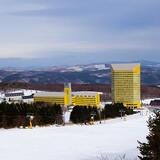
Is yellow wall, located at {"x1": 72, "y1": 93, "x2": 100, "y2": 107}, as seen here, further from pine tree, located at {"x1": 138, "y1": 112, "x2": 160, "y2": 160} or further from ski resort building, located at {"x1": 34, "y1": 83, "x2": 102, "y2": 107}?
pine tree, located at {"x1": 138, "y1": 112, "x2": 160, "y2": 160}

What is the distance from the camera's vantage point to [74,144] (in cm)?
2388

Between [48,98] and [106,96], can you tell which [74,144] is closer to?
[48,98]

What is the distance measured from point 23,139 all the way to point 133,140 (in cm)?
640

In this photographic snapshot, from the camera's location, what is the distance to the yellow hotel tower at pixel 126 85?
128500mm

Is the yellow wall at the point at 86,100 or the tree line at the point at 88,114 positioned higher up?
the yellow wall at the point at 86,100

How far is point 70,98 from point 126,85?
833 inches

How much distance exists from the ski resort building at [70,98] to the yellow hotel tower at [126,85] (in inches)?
382

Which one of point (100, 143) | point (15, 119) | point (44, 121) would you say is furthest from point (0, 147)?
point (44, 121)

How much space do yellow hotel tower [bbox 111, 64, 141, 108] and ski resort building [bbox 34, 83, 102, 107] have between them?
31.8 ft

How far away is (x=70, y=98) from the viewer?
121750 millimetres

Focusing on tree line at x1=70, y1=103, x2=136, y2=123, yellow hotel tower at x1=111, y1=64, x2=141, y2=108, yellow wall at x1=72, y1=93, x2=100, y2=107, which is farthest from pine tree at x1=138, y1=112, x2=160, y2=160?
yellow hotel tower at x1=111, y1=64, x2=141, y2=108

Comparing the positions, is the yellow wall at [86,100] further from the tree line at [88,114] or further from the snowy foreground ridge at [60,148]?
the snowy foreground ridge at [60,148]

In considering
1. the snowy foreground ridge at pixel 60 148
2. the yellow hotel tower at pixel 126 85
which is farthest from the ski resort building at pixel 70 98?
the snowy foreground ridge at pixel 60 148

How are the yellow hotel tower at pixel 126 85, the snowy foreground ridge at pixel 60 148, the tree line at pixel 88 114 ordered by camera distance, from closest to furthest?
the snowy foreground ridge at pixel 60 148, the tree line at pixel 88 114, the yellow hotel tower at pixel 126 85
